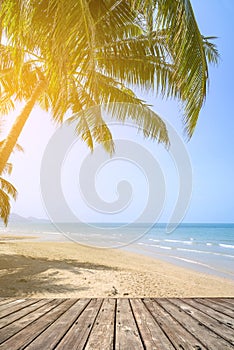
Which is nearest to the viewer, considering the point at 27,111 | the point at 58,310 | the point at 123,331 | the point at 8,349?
the point at 8,349

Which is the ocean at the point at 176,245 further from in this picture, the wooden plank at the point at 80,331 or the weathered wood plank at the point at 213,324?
the wooden plank at the point at 80,331

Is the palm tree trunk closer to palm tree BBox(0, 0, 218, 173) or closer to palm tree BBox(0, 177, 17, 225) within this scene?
palm tree BBox(0, 0, 218, 173)

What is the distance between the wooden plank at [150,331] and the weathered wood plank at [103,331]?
246 mm

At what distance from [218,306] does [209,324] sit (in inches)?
32.1

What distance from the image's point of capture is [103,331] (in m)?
2.30

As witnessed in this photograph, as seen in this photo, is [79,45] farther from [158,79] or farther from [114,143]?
[114,143]

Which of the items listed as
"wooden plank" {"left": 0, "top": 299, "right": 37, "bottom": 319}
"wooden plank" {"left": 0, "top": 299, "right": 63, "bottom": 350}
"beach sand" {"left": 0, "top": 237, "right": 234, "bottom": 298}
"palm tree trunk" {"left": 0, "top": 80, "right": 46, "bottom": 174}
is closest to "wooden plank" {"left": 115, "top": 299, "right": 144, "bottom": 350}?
"wooden plank" {"left": 0, "top": 299, "right": 63, "bottom": 350}

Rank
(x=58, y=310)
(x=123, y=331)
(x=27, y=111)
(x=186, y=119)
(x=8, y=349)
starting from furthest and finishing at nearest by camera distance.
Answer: (x=27, y=111), (x=186, y=119), (x=58, y=310), (x=123, y=331), (x=8, y=349)

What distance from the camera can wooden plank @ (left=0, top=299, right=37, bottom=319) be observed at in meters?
2.85

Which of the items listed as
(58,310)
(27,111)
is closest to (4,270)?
(27,111)

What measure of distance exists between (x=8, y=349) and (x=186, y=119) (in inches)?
157

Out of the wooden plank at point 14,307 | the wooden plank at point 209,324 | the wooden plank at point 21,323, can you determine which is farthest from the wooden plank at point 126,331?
the wooden plank at point 14,307

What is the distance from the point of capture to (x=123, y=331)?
2328 millimetres

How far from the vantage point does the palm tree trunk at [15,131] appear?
A: 5921 millimetres
